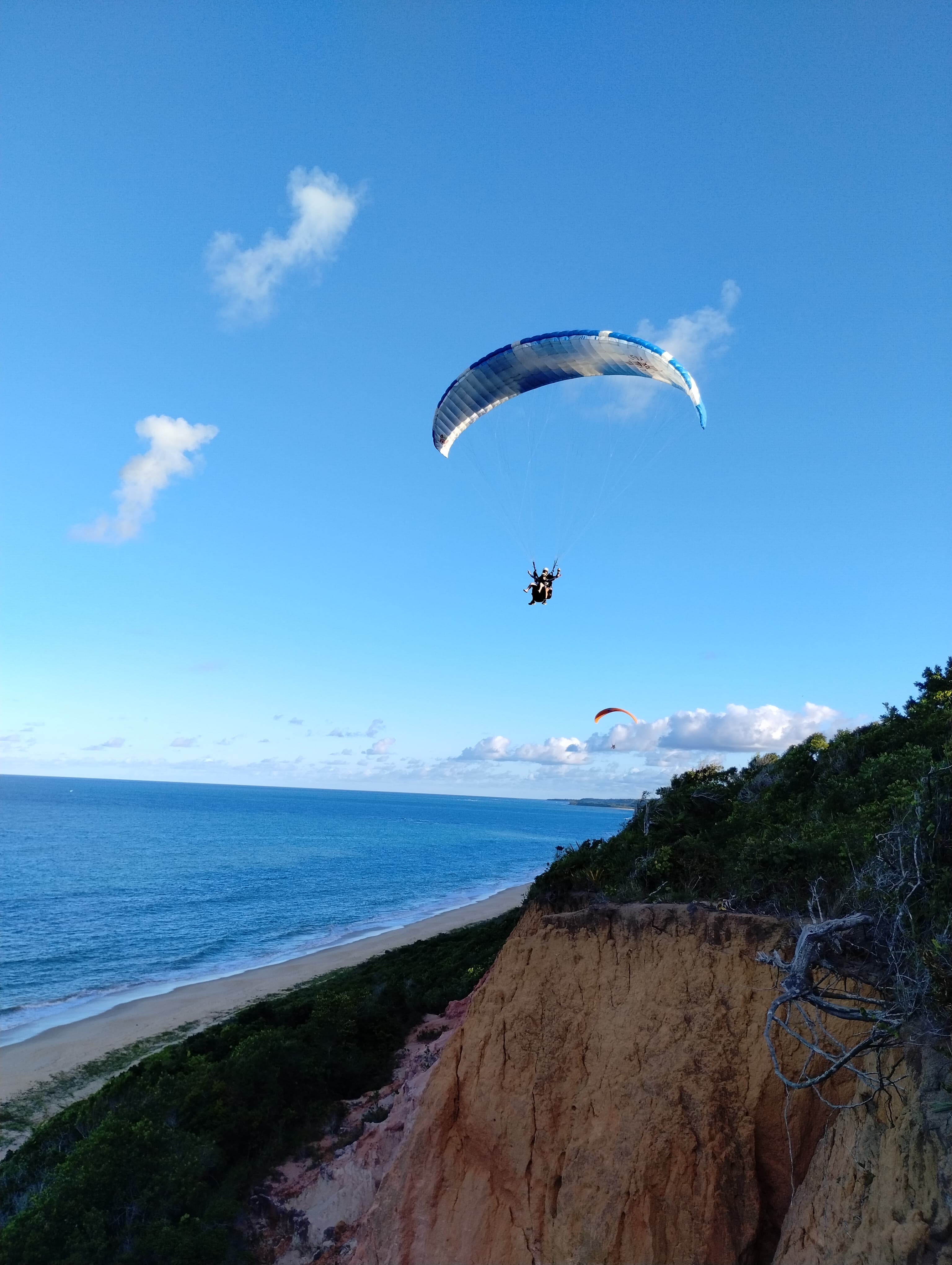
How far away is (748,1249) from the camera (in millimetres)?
7129

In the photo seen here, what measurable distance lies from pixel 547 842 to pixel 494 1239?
13818 centimetres

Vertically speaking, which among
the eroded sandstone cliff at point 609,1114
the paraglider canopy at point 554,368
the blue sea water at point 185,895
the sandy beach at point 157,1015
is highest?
the paraglider canopy at point 554,368

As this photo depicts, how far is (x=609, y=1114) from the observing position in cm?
836

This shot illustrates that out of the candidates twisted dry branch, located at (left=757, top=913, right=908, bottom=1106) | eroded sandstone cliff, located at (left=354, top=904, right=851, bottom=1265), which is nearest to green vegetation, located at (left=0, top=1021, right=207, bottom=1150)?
eroded sandstone cliff, located at (left=354, top=904, right=851, bottom=1265)

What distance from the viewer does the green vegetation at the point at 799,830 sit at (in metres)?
7.23

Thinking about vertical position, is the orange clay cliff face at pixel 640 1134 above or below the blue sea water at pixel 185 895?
above

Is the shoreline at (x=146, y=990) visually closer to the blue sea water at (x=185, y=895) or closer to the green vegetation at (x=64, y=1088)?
the blue sea water at (x=185, y=895)

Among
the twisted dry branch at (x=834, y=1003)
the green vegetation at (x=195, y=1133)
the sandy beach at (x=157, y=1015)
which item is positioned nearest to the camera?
the twisted dry branch at (x=834, y=1003)

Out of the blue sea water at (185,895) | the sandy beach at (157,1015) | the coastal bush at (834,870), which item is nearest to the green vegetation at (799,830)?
the coastal bush at (834,870)

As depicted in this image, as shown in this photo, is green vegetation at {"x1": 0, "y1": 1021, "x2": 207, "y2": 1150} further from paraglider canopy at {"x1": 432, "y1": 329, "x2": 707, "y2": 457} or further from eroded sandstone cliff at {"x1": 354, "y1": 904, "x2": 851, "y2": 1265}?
paraglider canopy at {"x1": 432, "y1": 329, "x2": 707, "y2": 457}

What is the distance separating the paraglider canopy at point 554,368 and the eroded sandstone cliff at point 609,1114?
40.0 feet

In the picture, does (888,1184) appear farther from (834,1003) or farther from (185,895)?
(185,895)

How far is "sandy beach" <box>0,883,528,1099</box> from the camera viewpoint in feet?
78.9

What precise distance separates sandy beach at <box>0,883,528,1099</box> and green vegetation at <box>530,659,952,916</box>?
22.7 m
